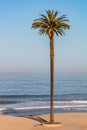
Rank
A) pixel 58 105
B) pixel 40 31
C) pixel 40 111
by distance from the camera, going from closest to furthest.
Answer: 1. pixel 40 31
2. pixel 40 111
3. pixel 58 105

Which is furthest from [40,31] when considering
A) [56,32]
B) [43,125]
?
[43,125]

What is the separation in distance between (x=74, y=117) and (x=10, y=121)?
7.95 m

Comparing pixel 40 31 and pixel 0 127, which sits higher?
pixel 40 31

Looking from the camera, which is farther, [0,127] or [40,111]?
[40,111]

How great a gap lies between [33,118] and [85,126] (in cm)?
598

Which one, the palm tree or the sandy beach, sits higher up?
the palm tree

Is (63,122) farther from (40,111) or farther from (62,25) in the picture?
(40,111)

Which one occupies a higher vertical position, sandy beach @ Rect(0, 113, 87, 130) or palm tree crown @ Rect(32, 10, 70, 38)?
palm tree crown @ Rect(32, 10, 70, 38)

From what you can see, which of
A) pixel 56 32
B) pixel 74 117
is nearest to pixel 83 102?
pixel 74 117

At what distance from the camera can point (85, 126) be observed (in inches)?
1609

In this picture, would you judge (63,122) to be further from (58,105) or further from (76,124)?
(58,105)

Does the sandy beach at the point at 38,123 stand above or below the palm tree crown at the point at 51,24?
below

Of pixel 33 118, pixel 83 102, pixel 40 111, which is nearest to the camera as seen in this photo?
pixel 33 118

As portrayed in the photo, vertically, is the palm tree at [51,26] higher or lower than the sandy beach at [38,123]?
higher
